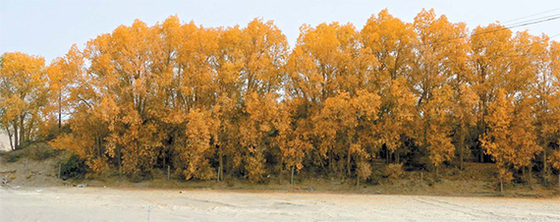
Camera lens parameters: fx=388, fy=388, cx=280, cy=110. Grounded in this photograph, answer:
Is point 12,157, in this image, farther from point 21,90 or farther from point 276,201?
point 276,201

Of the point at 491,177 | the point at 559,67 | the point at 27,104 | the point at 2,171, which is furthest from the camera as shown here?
the point at 27,104

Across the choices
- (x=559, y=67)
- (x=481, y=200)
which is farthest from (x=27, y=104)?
(x=559, y=67)


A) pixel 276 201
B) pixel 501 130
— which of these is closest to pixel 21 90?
pixel 276 201

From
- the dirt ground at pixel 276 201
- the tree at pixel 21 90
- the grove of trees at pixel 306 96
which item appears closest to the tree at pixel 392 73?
the grove of trees at pixel 306 96

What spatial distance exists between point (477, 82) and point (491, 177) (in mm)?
7521

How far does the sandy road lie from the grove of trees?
6128 millimetres

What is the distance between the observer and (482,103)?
30.6 metres

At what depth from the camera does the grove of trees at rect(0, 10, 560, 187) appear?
2877 cm

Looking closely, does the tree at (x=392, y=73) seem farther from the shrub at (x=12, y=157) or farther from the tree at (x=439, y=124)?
the shrub at (x=12, y=157)

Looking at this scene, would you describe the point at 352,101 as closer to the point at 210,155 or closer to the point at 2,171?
the point at 210,155

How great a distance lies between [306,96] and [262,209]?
559 inches

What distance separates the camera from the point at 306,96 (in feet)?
104

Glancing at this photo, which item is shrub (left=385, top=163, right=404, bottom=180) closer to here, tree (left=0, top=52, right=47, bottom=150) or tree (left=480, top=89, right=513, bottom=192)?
tree (left=480, top=89, right=513, bottom=192)

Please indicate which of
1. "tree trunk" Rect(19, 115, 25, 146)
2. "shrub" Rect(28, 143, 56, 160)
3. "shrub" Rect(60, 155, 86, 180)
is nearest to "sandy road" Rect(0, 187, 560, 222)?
"shrub" Rect(60, 155, 86, 180)
